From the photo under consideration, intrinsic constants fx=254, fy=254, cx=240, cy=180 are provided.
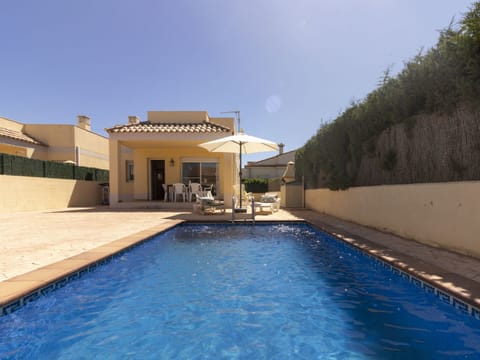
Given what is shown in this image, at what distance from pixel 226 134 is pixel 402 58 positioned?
845 cm

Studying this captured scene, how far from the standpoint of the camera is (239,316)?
2.83m

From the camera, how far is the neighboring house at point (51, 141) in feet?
60.5

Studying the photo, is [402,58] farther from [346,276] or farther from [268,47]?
[268,47]

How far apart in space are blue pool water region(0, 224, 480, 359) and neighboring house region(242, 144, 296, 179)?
33.1m

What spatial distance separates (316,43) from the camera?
11.0m

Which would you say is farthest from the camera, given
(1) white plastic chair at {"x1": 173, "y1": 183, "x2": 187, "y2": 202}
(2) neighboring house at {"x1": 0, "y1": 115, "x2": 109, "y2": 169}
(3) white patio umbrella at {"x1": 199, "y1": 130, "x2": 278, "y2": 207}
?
(2) neighboring house at {"x1": 0, "y1": 115, "x2": 109, "y2": 169}

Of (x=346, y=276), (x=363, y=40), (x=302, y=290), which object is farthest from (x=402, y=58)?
(x=302, y=290)

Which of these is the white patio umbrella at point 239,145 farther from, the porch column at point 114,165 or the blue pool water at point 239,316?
the blue pool water at point 239,316

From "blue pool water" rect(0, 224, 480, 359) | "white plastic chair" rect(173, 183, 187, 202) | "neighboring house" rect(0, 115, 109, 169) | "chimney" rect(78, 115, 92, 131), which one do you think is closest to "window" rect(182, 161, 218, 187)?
"white plastic chair" rect(173, 183, 187, 202)

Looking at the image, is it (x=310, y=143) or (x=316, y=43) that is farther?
(x=310, y=143)

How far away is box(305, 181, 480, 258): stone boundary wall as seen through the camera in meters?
4.12

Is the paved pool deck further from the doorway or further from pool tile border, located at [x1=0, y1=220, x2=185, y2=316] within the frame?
the doorway

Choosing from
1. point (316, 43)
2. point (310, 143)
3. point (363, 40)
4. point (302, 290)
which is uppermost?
point (316, 43)

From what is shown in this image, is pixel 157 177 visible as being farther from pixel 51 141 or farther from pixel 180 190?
pixel 51 141
